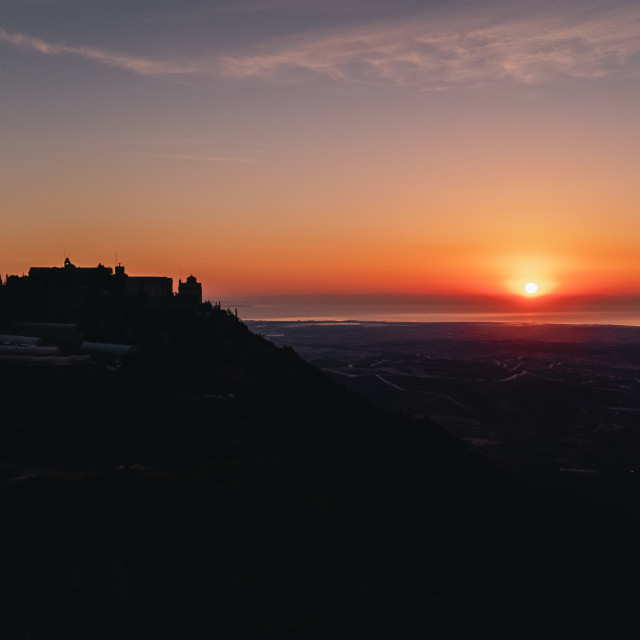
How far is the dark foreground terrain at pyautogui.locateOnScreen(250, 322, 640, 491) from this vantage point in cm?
9425

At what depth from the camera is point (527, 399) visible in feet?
422

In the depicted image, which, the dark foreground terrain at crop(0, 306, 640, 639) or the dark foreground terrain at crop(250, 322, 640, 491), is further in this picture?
the dark foreground terrain at crop(250, 322, 640, 491)

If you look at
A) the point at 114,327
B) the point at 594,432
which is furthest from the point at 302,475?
the point at 594,432

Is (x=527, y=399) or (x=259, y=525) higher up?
(x=259, y=525)

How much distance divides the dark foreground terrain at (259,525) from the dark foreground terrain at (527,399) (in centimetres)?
2694

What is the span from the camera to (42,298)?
261 ft

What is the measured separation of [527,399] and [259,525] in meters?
96.6

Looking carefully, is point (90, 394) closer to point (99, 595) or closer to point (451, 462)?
point (99, 595)

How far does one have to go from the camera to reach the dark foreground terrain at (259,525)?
35.1 m

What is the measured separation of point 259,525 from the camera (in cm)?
4238

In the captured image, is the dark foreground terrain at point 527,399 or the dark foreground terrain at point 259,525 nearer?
the dark foreground terrain at point 259,525

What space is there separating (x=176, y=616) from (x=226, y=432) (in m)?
19.8

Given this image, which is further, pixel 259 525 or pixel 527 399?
pixel 527 399

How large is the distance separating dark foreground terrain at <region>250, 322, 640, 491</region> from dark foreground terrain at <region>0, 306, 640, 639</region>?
26.9 meters
